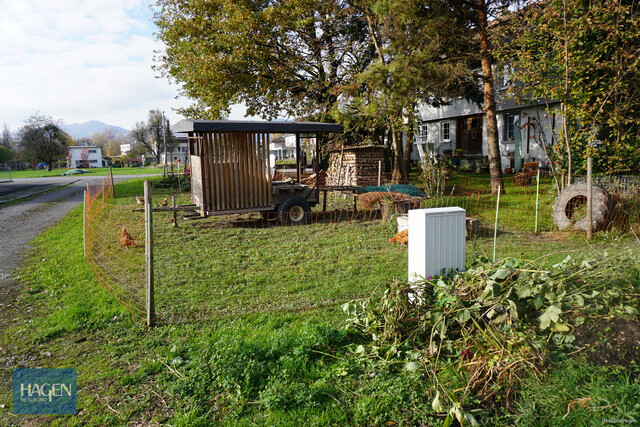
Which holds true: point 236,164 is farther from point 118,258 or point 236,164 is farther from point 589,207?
point 589,207

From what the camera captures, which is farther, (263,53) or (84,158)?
(84,158)

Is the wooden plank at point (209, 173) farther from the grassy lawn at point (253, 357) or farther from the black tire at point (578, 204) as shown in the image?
the black tire at point (578, 204)

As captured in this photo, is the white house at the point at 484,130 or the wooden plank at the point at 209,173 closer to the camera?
the wooden plank at the point at 209,173

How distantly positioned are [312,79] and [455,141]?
12.7 m

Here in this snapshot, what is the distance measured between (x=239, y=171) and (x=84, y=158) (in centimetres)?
8022

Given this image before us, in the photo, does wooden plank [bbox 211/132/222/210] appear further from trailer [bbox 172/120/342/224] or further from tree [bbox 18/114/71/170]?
tree [bbox 18/114/71/170]

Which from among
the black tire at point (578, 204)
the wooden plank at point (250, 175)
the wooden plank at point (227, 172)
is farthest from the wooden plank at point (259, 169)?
the black tire at point (578, 204)

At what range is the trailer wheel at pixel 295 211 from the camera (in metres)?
11.6

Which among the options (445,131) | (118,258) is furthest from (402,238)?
(445,131)

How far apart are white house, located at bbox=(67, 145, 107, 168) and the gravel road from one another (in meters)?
61.2

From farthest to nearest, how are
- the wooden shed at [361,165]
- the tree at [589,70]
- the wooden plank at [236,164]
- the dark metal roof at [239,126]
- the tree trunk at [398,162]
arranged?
the wooden shed at [361,165] → the tree trunk at [398,162] → the wooden plank at [236,164] → the dark metal roof at [239,126] → the tree at [589,70]

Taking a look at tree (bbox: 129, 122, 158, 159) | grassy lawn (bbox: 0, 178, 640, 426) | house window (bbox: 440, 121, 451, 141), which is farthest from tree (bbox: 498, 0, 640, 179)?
tree (bbox: 129, 122, 158, 159)

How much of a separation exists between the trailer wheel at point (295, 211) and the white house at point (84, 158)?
71.0 meters

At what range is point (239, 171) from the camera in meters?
11.2
